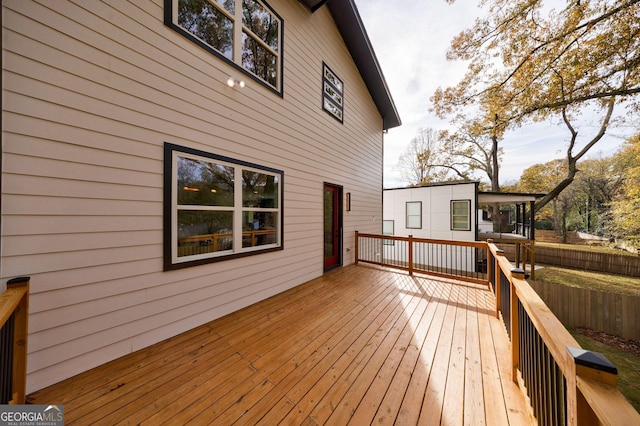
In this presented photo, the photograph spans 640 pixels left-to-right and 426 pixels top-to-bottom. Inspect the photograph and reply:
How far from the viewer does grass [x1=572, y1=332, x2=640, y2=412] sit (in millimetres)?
3254

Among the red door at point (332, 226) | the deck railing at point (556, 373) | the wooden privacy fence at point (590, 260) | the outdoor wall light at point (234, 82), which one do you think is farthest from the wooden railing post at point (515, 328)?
the wooden privacy fence at point (590, 260)

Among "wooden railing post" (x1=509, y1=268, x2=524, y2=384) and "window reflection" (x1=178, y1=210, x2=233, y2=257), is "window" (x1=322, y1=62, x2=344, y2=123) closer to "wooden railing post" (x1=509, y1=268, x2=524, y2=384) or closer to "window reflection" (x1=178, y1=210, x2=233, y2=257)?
"window reflection" (x1=178, y1=210, x2=233, y2=257)

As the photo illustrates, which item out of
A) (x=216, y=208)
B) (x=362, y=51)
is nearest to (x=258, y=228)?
(x=216, y=208)

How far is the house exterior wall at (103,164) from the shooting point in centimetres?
174

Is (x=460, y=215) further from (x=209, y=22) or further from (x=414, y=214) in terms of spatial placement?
(x=209, y=22)

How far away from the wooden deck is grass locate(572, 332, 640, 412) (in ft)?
7.96

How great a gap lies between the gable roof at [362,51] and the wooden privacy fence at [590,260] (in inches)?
348

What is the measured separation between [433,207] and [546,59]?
5164 mm

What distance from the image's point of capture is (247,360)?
2.19m

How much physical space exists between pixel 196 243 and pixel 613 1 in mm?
9033

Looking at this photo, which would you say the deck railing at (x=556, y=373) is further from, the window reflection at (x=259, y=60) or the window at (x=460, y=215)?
the window at (x=460, y=215)

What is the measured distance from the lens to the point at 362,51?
6254 mm

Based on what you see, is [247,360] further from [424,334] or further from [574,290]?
[574,290]

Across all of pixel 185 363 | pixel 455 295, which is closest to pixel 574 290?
pixel 455 295
